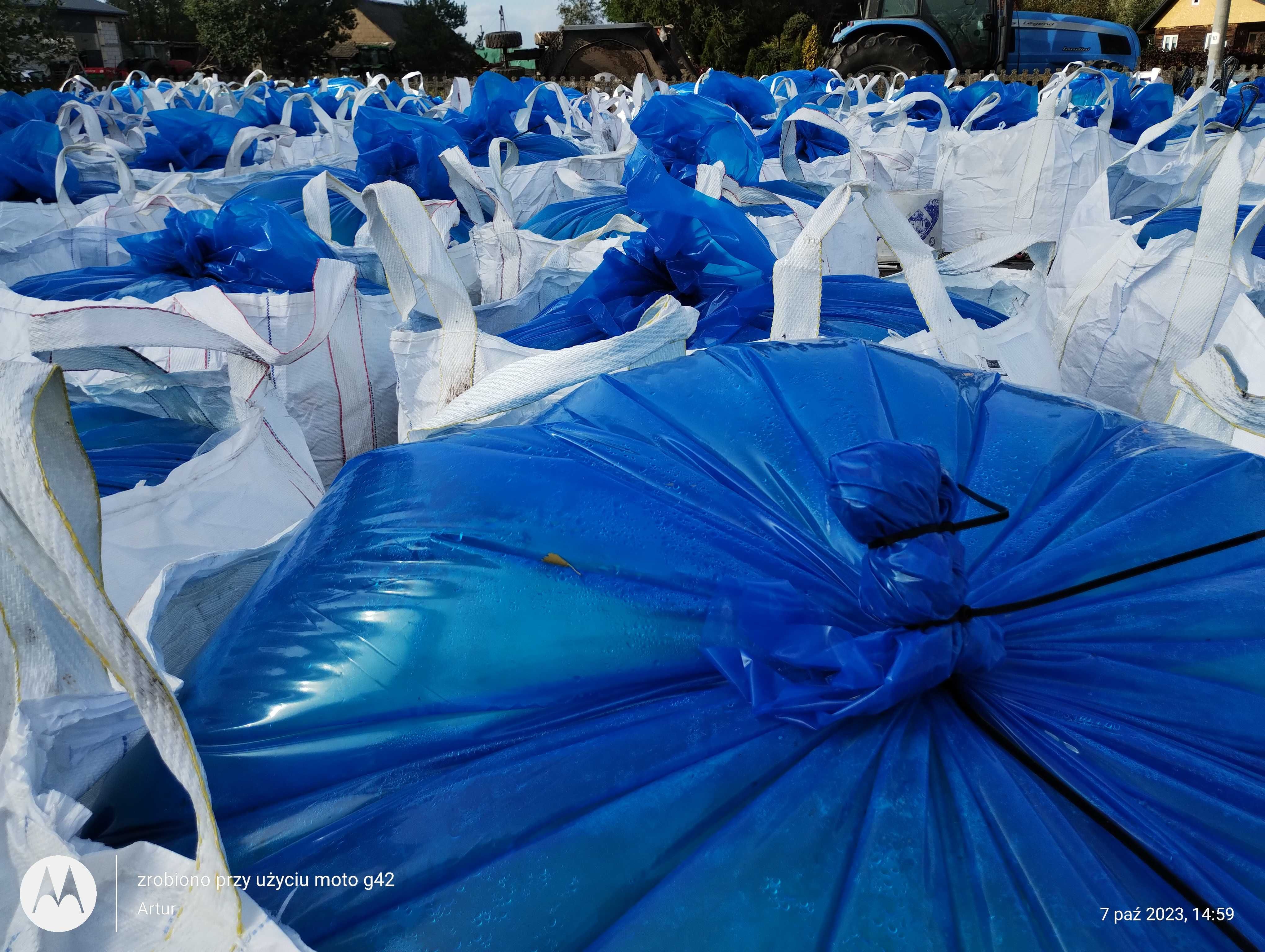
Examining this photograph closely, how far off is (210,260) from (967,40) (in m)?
10.9

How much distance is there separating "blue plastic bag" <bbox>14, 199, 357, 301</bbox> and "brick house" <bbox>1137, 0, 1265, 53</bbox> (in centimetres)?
1698

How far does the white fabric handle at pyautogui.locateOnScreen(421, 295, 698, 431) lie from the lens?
0.91m

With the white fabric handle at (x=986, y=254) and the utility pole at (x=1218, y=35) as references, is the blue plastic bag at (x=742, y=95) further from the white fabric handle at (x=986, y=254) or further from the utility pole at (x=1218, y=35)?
the utility pole at (x=1218, y=35)

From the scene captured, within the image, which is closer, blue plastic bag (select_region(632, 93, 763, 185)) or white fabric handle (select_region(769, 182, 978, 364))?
white fabric handle (select_region(769, 182, 978, 364))

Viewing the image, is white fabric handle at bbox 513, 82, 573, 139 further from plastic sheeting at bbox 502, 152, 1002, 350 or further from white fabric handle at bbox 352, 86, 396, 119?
plastic sheeting at bbox 502, 152, 1002, 350

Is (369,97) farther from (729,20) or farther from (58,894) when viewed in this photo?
(729,20)

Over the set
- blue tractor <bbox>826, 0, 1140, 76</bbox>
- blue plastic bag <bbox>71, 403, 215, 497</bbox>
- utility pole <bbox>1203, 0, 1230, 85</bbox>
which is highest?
blue tractor <bbox>826, 0, 1140, 76</bbox>

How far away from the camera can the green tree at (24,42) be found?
12.3m

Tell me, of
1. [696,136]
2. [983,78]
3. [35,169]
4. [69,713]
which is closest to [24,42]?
[35,169]

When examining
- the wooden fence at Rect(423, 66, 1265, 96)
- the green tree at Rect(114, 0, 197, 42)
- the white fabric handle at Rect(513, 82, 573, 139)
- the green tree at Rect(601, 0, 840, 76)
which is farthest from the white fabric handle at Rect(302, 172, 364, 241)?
the green tree at Rect(114, 0, 197, 42)

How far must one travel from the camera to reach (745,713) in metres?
0.49

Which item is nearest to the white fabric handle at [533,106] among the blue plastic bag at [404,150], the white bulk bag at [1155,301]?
the blue plastic bag at [404,150]

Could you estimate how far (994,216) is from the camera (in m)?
3.66

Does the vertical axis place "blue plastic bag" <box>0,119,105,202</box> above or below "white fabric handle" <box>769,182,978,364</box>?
above
